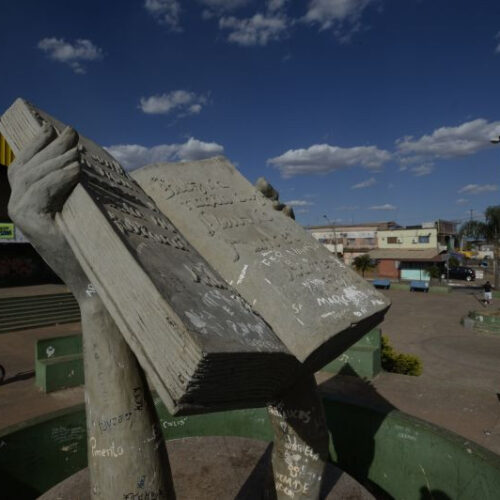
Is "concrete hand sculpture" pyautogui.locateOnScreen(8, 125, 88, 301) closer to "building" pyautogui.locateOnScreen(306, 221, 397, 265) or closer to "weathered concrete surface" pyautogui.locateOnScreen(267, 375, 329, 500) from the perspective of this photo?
"weathered concrete surface" pyautogui.locateOnScreen(267, 375, 329, 500)

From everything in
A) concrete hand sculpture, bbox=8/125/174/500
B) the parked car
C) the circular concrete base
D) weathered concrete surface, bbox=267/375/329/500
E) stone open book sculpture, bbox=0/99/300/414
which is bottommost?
the parked car

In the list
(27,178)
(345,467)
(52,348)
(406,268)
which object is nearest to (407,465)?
(345,467)

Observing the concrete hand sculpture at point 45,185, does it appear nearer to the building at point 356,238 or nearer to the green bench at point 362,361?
the green bench at point 362,361

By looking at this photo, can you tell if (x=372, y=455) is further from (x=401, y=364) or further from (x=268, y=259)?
(x=401, y=364)

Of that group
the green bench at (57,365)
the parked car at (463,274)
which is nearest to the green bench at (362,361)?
the green bench at (57,365)

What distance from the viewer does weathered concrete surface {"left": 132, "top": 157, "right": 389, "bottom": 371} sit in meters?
1.65

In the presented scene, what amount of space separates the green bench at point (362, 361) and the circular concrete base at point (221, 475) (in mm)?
3612

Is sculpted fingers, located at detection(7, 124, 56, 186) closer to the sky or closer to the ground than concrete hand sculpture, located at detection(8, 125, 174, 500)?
closer to the sky

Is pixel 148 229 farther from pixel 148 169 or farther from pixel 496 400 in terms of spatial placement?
pixel 496 400

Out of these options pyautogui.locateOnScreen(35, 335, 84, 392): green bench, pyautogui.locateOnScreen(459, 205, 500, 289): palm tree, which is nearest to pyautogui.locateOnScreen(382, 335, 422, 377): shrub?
pyautogui.locateOnScreen(35, 335, 84, 392): green bench

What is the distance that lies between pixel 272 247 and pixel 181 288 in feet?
3.22

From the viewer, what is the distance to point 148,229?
157cm

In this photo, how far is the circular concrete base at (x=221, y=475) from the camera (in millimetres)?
3215

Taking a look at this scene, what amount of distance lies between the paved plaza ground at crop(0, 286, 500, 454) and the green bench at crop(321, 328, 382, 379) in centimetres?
17
